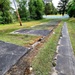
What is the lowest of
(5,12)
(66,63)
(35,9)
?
(66,63)

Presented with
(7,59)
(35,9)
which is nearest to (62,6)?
(35,9)

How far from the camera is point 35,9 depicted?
3034 centimetres

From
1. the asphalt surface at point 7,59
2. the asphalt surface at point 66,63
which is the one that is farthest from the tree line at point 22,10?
the asphalt surface at point 66,63

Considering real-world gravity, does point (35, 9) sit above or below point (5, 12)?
above

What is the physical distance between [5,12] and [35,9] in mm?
11388

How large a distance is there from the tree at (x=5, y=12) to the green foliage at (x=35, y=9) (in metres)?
10.1

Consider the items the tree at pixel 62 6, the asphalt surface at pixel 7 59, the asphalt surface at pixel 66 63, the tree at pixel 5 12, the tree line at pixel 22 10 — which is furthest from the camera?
the tree at pixel 62 6

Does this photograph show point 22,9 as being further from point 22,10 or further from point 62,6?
point 62,6

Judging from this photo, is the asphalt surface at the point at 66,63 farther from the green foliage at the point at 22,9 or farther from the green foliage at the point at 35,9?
the green foliage at the point at 35,9

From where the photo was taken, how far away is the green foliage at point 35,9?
30033 millimetres

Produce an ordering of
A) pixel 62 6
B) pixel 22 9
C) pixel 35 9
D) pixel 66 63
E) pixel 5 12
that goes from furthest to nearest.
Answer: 1. pixel 62 6
2. pixel 35 9
3. pixel 22 9
4. pixel 5 12
5. pixel 66 63

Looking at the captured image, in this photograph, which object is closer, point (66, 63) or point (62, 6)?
point (66, 63)

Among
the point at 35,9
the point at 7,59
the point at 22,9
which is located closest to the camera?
the point at 7,59

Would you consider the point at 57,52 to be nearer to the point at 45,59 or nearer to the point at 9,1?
the point at 45,59
